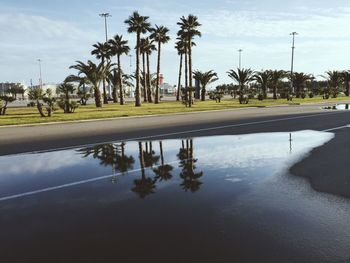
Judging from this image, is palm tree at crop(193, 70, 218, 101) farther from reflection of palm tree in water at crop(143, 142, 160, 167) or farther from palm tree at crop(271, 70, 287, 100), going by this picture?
reflection of palm tree in water at crop(143, 142, 160, 167)

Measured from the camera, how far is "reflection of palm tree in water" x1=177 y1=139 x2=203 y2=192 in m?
6.93

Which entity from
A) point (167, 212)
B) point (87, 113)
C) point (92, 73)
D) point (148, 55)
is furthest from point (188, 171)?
point (148, 55)

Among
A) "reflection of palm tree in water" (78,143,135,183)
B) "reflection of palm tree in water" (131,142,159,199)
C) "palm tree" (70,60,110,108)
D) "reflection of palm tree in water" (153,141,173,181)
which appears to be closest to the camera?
"reflection of palm tree in water" (131,142,159,199)

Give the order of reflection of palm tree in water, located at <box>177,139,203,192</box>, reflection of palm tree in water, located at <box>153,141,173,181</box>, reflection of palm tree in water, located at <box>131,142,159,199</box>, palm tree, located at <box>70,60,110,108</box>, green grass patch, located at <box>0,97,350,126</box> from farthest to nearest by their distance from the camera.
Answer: palm tree, located at <box>70,60,110,108</box> → green grass patch, located at <box>0,97,350,126</box> → reflection of palm tree in water, located at <box>153,141,173,181</box> → reflection of palm tree in water, located at <box>177,139,203,192</box> → reflection of palm tree in water, located at <box>131,142,159,199</box>

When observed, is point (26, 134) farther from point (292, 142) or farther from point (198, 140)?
point (292, 142)

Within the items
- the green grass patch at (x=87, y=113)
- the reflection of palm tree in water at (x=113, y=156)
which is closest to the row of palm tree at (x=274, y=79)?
the green grass patch at (x=87, y=113)

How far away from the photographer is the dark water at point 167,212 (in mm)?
4070

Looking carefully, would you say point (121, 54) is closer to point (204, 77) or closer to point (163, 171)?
point (204, 77)

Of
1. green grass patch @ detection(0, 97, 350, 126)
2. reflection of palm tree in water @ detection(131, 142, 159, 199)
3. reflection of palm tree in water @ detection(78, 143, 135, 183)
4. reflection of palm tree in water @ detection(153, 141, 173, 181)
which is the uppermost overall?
reflection of palm tree in water @ detection(131, 142, 159, 199)

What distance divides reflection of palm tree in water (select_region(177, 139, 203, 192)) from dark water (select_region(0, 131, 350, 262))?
20 mm

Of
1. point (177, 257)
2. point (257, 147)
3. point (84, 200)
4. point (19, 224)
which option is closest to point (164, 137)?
point (257, 147)

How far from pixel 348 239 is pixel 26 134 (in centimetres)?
1441

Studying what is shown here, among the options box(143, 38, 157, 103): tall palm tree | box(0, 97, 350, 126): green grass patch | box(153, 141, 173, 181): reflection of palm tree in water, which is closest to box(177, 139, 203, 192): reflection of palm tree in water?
box(153, 141, 173, 181): reflection of palm tree in water

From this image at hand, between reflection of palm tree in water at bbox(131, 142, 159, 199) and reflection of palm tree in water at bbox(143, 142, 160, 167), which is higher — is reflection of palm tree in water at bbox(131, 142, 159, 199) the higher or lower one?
the higher one
